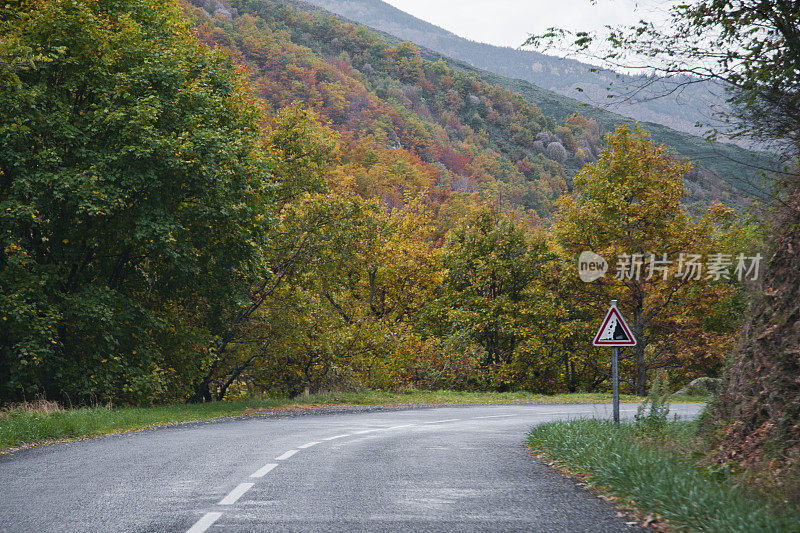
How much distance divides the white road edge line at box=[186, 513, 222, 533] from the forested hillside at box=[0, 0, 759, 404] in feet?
28.8

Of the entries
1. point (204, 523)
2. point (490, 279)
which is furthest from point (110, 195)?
point (490, 279)

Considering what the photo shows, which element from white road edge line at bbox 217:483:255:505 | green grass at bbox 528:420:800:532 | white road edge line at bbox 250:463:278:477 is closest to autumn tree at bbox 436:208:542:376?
green grass at bbox 528:420:800:532

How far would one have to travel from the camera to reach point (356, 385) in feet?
89.2

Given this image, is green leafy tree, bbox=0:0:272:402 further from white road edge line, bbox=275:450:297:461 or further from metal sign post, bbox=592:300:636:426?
metal sign post, bbox=592:300:636:426

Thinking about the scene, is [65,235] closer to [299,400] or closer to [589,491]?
[299,400]

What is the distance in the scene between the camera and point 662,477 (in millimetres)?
6738

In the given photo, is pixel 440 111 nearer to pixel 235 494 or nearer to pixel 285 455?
pixel 285 455

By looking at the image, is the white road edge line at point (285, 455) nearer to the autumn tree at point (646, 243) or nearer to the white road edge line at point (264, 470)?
the white road edge line at point (264, 470)

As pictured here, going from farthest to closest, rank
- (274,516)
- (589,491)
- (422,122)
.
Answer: (422,122) → (589,491) → (274,516)

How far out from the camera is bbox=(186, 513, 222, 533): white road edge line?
530 centimetres

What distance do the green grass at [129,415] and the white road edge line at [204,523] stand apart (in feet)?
22.7

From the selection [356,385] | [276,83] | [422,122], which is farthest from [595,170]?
[422,122]

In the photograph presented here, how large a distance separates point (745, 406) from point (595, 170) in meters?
27.6

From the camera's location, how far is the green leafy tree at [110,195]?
16.1m
